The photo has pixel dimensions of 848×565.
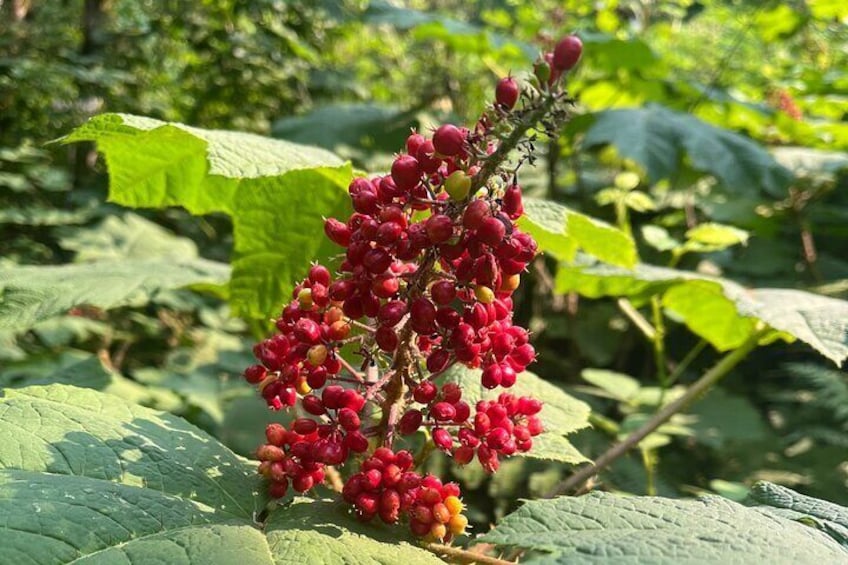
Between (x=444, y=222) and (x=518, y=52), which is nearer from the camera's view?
(x=444, y=222)

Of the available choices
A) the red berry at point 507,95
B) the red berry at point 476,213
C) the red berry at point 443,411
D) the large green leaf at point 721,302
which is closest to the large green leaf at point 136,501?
the red berry at point 443,411

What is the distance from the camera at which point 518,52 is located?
383 centimetres

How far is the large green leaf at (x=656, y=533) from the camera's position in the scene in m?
0.77

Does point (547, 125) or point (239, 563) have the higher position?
point (547, 125)

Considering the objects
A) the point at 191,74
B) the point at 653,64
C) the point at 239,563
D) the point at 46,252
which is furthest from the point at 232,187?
the point at 191,74

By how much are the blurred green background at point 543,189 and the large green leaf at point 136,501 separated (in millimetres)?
940

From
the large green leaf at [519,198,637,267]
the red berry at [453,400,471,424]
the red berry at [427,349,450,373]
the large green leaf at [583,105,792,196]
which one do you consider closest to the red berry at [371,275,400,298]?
the red berry at [427,349,450,373]

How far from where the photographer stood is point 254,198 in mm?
1653

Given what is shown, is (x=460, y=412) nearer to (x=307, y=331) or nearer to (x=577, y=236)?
(x=307, y=331)

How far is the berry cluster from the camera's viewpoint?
3.15ft

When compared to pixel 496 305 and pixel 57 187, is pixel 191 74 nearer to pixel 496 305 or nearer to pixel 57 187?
pixel 57 187

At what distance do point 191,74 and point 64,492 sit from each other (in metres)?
5.16

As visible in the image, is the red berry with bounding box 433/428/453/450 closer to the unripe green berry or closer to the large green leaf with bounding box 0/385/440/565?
the large green leaf with bounding box 0/385/440/565

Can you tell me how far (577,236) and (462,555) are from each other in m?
0.94
